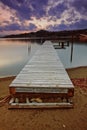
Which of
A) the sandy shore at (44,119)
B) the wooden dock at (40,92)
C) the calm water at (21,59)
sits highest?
the wooden dock at (40,92)

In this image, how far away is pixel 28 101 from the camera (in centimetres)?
541

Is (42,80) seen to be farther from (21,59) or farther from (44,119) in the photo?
(21,59)

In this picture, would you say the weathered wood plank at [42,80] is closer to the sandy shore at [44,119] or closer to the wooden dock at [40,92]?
the wooden dock at [40,92]

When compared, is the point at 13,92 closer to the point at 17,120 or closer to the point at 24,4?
the point at 17,120

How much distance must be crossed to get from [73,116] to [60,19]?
173ft

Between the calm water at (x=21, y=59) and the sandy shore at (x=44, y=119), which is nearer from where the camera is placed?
the sandy shore at (x=44, y=119)

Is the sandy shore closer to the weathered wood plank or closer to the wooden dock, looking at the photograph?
the wooden dock

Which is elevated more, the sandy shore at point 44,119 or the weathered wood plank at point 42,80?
the weathered wood plank at point 42,80

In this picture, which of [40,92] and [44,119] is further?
[40,92]

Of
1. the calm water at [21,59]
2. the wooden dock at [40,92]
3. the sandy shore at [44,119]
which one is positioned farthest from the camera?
the calm water at [21,59]

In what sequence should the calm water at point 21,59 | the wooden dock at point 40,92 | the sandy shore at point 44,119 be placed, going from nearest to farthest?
the sandy shore at point 44,119
the wooden dock at point 40,92
the calm water at point 21,59

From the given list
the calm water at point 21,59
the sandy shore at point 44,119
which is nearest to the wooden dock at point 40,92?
the sandy shore at point 44,119

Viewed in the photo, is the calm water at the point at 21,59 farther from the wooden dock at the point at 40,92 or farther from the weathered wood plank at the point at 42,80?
the wooden dock at the point at 40,92

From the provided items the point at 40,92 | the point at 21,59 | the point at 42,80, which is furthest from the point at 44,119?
the point at 21,59
